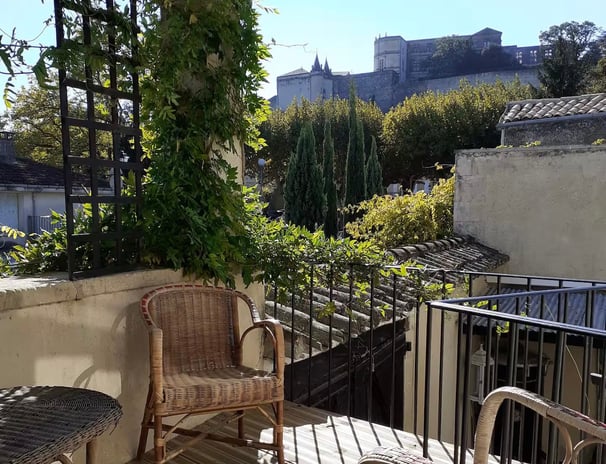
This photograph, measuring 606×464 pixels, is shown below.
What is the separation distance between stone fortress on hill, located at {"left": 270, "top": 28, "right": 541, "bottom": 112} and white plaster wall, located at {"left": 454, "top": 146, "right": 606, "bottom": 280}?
103 ft

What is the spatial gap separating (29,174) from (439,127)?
13.6 m

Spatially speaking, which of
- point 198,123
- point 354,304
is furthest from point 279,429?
point 354,304

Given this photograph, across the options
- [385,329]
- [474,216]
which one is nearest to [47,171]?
[474,216]

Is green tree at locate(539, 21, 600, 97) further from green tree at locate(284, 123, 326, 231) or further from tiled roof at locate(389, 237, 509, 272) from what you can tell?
tiled roof at locate(389, 237, 509, 272)

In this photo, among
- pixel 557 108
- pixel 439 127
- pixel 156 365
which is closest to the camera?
pixel 156 365

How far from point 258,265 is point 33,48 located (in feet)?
4.65

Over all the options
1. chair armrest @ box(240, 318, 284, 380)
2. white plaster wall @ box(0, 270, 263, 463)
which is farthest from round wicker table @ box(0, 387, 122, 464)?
chair armrest @ box(240, 318, 284, 380)

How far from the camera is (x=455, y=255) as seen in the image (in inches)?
249

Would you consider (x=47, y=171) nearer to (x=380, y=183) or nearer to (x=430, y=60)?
(x=380, y=183)

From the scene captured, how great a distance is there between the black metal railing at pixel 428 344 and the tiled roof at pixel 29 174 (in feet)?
36.0

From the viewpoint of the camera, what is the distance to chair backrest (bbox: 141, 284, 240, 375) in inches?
88.0

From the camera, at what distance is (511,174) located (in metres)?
7.26

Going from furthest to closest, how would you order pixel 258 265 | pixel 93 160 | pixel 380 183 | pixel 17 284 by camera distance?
pixel 380 183
pixel 258 265
pixel 93 160
pixel 17 284

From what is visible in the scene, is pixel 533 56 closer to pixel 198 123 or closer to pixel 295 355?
pixel 295 355
